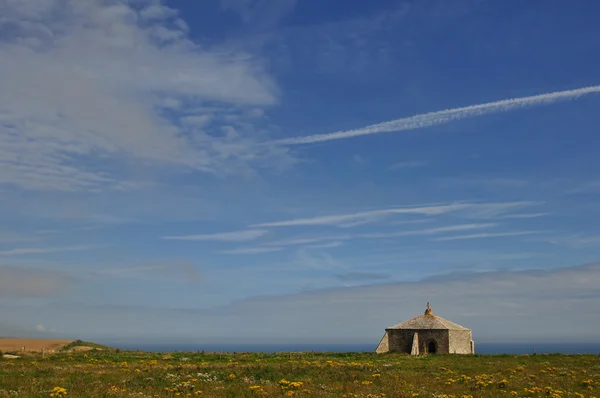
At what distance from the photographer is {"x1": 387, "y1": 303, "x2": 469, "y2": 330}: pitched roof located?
6345 centimetres

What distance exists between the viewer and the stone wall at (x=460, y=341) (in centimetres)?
6250

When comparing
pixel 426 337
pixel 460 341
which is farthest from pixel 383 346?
pixel 460 341

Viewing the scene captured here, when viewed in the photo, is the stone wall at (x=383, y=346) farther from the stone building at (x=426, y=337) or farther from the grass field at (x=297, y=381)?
the grass field at (x=297, y=381)

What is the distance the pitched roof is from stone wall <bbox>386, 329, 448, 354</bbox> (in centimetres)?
57

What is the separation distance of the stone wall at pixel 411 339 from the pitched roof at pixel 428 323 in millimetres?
569

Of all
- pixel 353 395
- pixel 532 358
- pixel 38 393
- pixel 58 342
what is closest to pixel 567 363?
pixel 532 358

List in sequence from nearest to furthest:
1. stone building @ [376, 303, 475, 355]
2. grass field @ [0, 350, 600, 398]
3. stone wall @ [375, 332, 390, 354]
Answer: grass field @ [0, 350, 600, 398] → stone building @ [376, 303, 475, 355] → stone wall @ [375, 332, 390, 354]

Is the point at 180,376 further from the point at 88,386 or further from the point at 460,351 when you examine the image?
the point at 460,351

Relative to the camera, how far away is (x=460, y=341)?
211ft

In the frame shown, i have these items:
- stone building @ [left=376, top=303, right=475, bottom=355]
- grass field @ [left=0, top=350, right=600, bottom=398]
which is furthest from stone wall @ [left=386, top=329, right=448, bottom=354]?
grass field @ [left=0, top=350, right=600, bottom=398]

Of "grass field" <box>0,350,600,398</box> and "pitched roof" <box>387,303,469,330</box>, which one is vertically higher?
"pitched roof" <box>387,303,469,330</box>

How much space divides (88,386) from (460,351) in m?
49.4

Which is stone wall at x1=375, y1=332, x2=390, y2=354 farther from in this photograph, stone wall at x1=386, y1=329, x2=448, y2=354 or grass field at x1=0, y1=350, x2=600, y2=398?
grass field at x1=0, y1=350, x2=600, y2=398

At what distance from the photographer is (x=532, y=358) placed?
154ft
